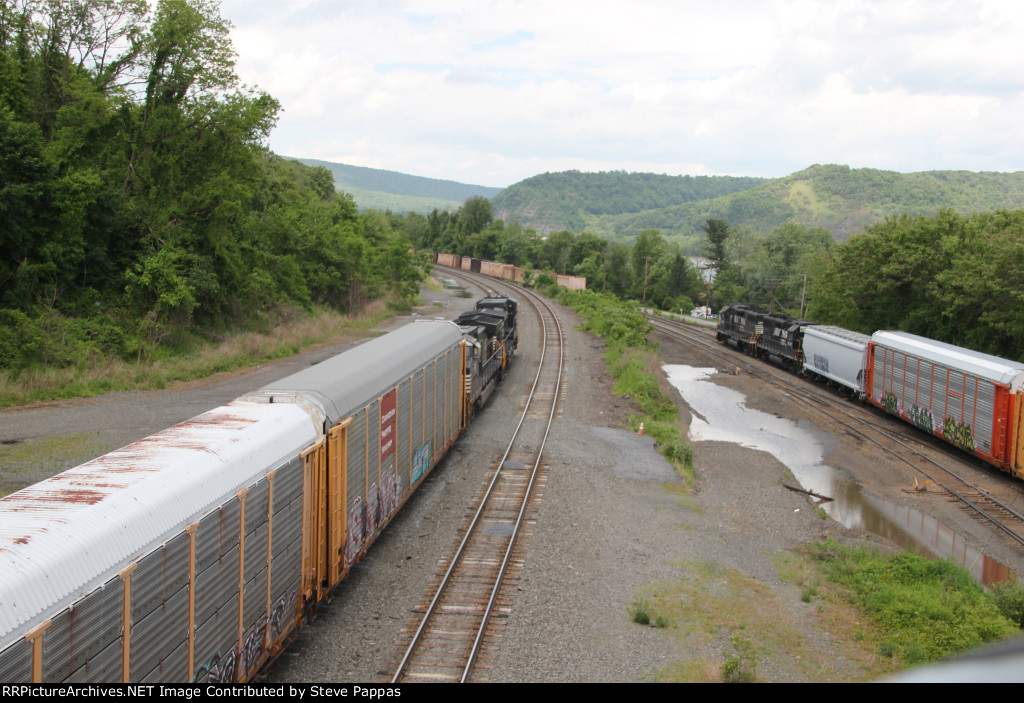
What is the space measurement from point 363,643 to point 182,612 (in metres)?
4.16

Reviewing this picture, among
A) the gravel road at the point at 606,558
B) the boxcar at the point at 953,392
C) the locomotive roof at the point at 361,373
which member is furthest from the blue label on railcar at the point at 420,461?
the boxcar at the point at 953,392

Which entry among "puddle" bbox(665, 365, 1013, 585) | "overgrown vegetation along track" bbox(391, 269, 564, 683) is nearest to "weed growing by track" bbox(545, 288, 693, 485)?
"puddle" bbox(665, 365, 1013, 585)

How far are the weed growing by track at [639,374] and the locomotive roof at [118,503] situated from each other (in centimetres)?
1459

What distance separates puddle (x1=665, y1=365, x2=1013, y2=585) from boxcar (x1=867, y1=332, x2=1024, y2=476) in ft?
12.1

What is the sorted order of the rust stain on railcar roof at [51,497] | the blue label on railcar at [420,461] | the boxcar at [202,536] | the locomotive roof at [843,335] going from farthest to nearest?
the locomotive roof at [843,335] → the blue label on railcar at [420,461] → the rust stain on railcar roof at [51,497] → the boxcar at [202,536]

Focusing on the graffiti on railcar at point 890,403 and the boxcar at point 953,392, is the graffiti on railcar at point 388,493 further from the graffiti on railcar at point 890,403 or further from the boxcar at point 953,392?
the graffiti on railcar at point 890,403

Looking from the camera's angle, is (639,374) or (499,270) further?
(499,270)

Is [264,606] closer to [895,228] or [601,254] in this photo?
[895,228]

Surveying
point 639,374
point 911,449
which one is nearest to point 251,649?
point 911,449

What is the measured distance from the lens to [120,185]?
3075 centimetres

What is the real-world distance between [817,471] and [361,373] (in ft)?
56.2

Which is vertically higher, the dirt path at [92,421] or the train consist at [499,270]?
the train consist at [499,270]

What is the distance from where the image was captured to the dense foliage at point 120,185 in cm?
2561

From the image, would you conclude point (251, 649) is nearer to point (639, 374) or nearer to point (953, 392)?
point (953, 392)
